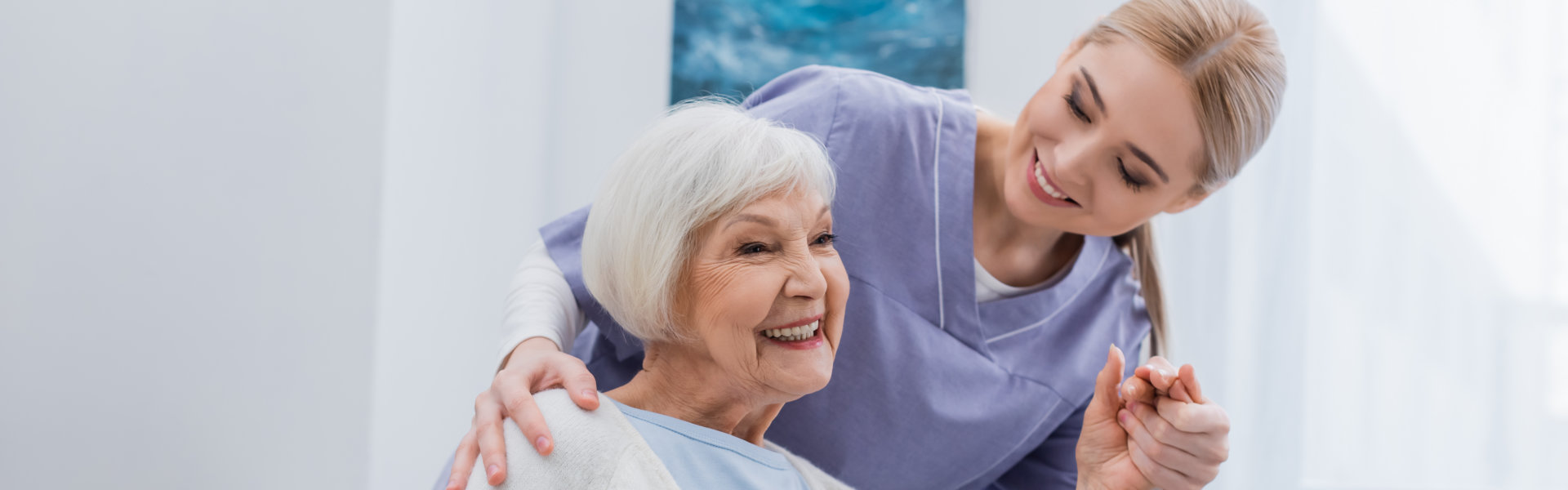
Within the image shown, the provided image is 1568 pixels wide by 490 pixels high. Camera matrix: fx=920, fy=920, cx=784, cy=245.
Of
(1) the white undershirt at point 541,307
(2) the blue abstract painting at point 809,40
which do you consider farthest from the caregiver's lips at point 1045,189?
(2) the blue abstract painting at point 809,40

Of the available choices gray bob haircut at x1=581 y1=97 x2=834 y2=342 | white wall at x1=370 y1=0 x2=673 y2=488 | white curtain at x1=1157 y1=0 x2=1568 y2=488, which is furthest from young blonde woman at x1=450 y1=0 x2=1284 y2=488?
white curtain at x1=1157 y1=0 x2=1568 y2=488

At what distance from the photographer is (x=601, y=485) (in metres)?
0.82

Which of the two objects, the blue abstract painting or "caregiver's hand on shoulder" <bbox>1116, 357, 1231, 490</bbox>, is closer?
"caregiver's hand on shoulder" <bbox>1116, 357, 1231, 490</bbox>

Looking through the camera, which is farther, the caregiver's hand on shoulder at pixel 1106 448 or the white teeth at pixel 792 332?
the caregiver's hand on shoulder at pixel 1106 448

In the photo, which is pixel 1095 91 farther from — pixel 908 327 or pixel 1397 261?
pixel 1397 261

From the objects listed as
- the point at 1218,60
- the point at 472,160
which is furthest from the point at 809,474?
the point at 472,160

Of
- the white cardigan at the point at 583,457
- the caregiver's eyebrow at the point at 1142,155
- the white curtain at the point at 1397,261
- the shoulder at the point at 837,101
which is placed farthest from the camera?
the white curtain at the point at 1397,261

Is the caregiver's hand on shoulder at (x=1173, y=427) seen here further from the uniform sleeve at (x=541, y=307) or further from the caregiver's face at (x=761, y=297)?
the uniform sleeve at (x=541, y=307)

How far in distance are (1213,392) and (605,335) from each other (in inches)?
65.3

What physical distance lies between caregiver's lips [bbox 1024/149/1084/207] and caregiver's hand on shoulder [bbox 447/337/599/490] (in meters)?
0.60

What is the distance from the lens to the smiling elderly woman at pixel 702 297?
851mm

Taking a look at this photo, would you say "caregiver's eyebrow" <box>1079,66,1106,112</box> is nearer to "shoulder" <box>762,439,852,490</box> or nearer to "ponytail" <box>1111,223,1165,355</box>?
"ponytail" <box>1111,223,1165,355</box>

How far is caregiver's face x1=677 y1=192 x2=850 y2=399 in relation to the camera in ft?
2.84

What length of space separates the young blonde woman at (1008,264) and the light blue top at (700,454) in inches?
3.9
